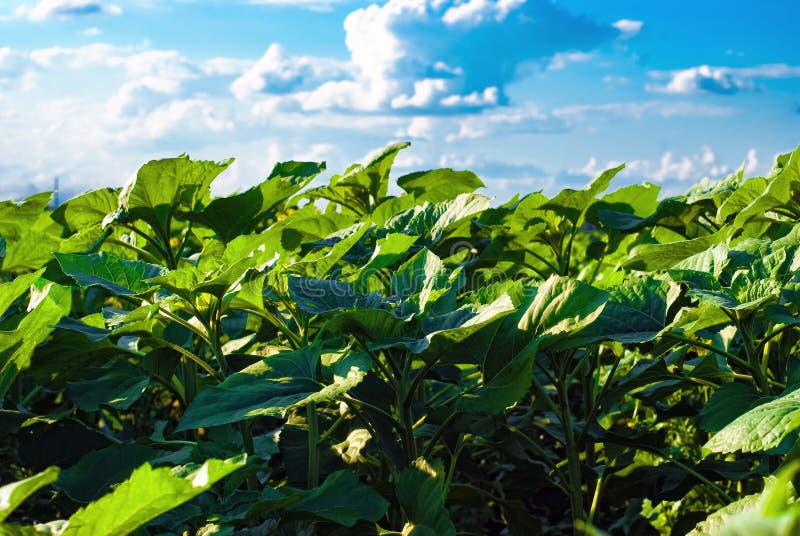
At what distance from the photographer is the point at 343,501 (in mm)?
1466

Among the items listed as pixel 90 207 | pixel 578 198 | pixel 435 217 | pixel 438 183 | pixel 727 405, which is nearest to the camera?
pixel 727 405

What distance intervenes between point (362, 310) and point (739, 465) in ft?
3.94

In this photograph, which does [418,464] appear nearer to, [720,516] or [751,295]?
[720,516]

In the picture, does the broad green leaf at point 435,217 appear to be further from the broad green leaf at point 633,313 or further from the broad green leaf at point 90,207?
the broad green leaf at point 90,207

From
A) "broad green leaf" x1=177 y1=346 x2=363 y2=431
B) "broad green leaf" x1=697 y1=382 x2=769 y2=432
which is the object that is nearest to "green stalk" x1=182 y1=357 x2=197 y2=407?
"broad green leaf" x1=177 y1=346 x2=363 y2=431

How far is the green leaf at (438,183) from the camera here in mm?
2883

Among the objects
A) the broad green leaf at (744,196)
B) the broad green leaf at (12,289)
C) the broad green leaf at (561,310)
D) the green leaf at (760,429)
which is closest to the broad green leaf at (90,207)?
the broad green leaf at (12,289)

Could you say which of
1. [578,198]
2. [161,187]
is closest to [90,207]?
[161,187]

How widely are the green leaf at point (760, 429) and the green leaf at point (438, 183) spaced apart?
1.61 metres

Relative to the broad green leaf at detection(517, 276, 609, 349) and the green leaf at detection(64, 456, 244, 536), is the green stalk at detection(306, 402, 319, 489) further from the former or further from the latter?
the green leaf at detection(64, 456, 244, 536)

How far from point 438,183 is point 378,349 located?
159 centimetres

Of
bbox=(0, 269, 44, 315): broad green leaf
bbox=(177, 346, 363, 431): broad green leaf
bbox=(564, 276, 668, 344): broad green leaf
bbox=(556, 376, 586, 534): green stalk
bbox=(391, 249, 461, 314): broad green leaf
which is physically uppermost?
bbox=(0, 269, 44, 315): broad green leaf

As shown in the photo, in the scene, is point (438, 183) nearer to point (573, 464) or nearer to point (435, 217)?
point (435, 217)

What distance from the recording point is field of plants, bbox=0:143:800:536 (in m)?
1.43
